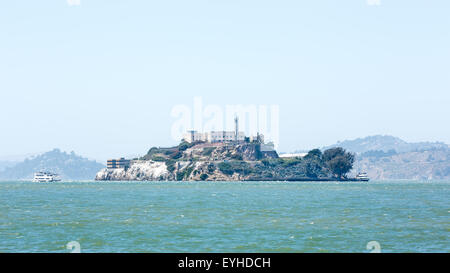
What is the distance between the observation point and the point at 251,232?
2395 inches

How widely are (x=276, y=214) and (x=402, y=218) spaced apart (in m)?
16.9

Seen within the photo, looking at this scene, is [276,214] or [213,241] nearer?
[213,241]

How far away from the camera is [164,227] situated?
217ft
